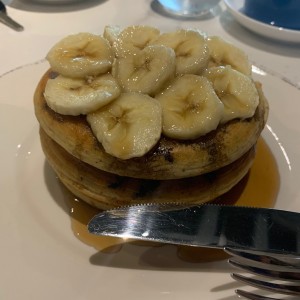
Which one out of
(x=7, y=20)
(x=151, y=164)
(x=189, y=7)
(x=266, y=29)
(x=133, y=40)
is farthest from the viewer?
(x=189, y=7)

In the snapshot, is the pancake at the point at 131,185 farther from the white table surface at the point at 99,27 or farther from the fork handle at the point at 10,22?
the fork handle at the point at 10,22

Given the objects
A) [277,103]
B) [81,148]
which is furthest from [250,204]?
[81,148]

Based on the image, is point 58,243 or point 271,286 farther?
point 58,243

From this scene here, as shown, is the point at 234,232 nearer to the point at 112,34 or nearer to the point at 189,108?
the point at 189,108

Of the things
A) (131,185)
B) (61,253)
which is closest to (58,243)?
(61,253)

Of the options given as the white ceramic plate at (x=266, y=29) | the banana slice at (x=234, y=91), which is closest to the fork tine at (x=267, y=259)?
the banana slice at (x=234, y=91)

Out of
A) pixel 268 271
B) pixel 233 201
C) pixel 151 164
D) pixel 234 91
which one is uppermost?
pixel 234 91
